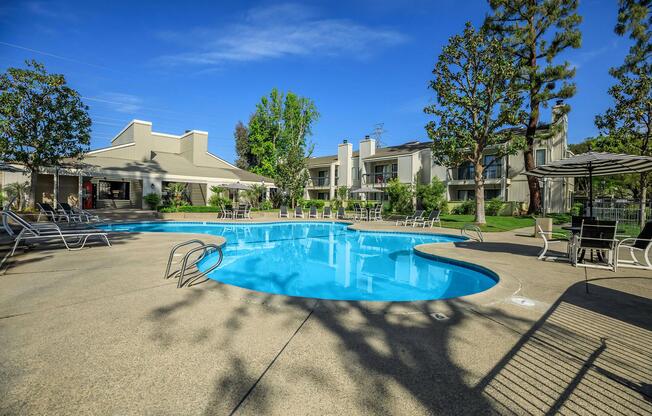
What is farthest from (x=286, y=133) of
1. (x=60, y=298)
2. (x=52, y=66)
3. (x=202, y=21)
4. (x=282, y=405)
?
(x=282, y=405)

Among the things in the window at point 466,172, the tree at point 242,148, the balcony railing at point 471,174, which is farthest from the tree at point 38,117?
the tree at point 242,148

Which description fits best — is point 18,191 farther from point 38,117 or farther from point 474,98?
point 474,98

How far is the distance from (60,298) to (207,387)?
11.0 ft

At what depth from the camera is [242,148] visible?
167 ft

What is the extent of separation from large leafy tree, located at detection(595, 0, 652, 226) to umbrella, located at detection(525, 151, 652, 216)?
13.2 meters

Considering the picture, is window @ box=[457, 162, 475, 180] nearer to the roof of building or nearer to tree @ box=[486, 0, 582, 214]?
tree @ box=[486, 0, 582, 214]

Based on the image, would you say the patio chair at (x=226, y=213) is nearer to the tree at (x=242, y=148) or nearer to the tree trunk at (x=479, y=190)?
the tree trunk at (x=479, y=190)

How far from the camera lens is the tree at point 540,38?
69.8 ft

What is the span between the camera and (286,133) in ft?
127

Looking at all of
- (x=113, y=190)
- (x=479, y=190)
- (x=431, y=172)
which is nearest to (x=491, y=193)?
(x=431, y=172)

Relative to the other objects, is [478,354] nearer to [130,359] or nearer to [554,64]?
[130,359]

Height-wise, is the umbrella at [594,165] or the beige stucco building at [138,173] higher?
the beige stucco building at [138,173]

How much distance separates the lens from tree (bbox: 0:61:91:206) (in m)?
14.3

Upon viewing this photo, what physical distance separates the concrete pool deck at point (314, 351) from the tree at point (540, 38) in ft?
69.8
